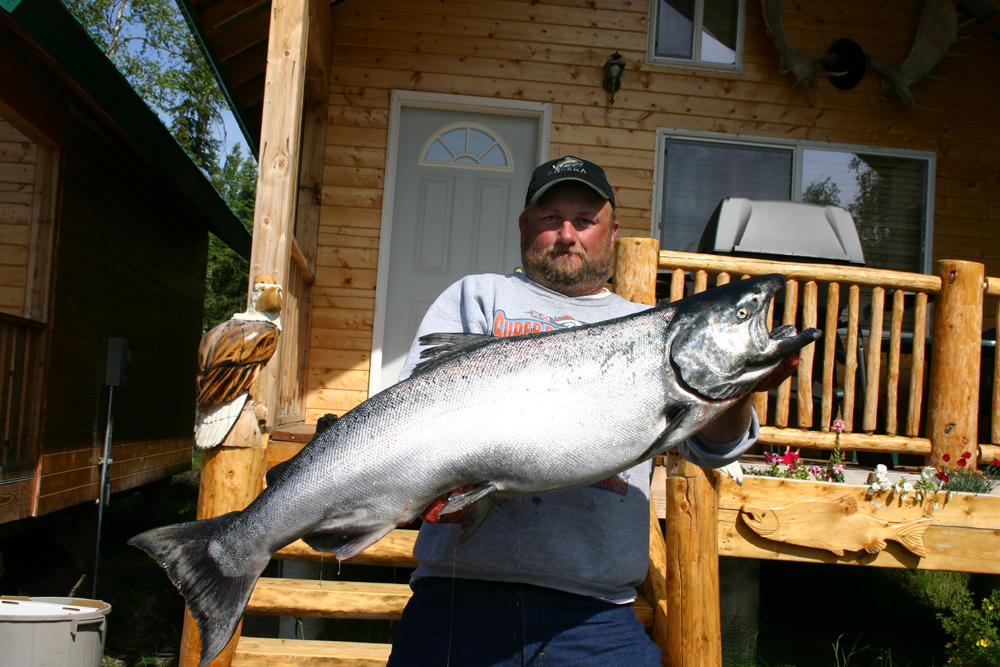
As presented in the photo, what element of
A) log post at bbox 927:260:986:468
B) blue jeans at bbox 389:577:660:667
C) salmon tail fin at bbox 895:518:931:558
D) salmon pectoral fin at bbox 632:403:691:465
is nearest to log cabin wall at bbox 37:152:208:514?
blue jeans at bbox 389:577:660:667

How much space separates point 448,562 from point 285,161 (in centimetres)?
216

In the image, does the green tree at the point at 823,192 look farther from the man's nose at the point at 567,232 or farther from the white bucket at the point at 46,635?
the white bucket at the point at 46,635

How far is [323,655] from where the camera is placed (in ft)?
9.77

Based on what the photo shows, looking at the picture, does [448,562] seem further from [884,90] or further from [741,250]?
[884,90]

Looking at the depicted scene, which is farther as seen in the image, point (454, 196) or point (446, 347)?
point (454, 196)

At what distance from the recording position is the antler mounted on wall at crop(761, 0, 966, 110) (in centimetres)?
641

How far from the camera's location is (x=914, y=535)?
3.46 metres

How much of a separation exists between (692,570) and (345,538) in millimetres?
1723

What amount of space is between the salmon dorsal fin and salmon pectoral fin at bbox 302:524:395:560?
0.38 metres

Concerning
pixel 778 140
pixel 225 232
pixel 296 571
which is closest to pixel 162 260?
pixel 225 232

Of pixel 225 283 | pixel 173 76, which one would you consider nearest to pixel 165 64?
pixel 173 76

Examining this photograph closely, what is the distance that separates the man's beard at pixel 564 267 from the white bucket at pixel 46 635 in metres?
3.15

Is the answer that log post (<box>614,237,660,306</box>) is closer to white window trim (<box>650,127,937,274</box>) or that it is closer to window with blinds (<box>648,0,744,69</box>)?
white window trim (<box>650,127,937,274</box>)

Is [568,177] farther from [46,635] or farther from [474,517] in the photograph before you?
[46,635]
